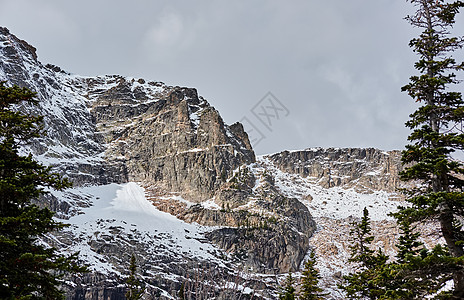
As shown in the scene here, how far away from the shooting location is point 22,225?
14.6 m

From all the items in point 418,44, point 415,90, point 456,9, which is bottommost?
point 415,90

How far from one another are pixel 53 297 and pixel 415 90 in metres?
16.9

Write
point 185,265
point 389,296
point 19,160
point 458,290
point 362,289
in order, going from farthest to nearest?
point 185,265
point 362,289
point 19,160
point 389,296
point 458,290

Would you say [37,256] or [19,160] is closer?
[37,256]

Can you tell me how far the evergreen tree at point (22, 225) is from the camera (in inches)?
551

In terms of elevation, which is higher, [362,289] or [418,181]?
[418,181]

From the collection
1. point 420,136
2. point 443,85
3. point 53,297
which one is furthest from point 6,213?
point 443,85

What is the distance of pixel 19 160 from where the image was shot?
1591 centimetres

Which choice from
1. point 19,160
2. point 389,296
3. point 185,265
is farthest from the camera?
point 185,265

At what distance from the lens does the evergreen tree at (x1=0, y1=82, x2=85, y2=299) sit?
14.0 m

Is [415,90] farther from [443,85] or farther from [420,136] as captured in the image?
[420,136]

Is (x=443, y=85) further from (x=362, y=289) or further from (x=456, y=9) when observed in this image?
(x=362, y=289)

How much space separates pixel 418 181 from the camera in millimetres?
16328

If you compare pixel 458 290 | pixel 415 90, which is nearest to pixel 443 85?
pixel 415 90
